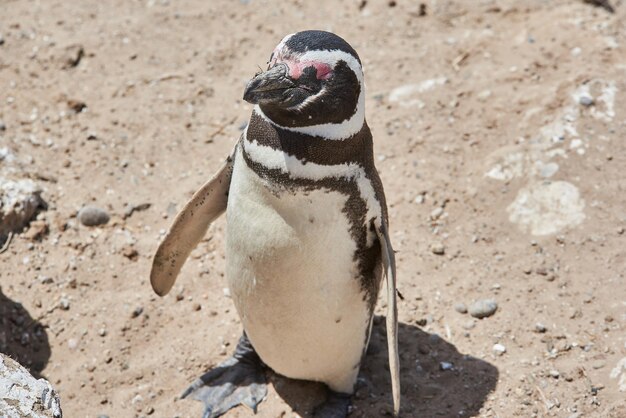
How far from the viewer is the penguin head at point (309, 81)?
2368 millimetres

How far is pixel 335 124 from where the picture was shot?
97.6 inches

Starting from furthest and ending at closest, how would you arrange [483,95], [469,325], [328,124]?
[483,95]
[469,325]
[328,124]

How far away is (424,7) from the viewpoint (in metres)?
5.52

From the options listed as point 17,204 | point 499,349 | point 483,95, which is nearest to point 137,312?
point 17,204

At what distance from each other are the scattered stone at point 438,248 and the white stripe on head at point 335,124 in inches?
53.4

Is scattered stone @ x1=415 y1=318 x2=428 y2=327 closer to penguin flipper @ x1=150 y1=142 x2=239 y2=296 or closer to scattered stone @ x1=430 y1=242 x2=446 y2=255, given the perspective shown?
scattered stone @ x1=430 y1=242 x2=446 y2=255

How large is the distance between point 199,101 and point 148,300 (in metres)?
1.60

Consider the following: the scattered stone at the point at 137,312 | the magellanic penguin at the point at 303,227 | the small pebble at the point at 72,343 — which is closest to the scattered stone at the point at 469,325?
the magellanic penguin at the point at 303,227

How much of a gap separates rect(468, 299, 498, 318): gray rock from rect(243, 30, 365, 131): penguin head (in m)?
1.39

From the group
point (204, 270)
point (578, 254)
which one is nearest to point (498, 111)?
point (578, 254)

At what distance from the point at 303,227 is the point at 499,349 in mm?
1181

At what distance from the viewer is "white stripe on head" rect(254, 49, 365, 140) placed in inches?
93.6

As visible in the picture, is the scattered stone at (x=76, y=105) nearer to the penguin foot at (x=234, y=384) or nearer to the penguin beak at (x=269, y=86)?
the penguin foot at (x=234, y=384)

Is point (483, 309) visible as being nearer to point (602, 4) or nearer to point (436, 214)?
point (436, 214)
